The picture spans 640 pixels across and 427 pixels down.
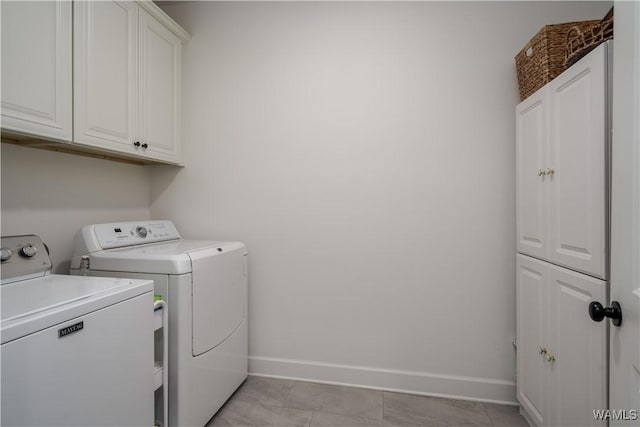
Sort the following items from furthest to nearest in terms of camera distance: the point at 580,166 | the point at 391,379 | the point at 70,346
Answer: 1. the point at 391,379
2. the point at 580,166
3. the point at 70,346

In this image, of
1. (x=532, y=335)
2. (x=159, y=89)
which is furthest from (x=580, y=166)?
(x=159, y=89)

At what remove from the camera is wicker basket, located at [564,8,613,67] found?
1076mm

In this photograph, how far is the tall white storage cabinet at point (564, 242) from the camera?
1.03m

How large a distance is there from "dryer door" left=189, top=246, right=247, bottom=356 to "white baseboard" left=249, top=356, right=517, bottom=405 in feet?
1.54

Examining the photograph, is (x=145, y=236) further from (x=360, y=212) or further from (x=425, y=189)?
(x=425, y=189)

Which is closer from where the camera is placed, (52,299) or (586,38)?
(52,299)

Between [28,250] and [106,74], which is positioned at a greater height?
[106,74]

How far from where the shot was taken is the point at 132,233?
1.75 meters

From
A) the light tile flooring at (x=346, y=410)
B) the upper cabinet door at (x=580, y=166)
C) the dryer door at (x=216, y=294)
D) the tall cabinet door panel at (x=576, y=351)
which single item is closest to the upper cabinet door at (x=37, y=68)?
the dryer door at (x=216, y=294)

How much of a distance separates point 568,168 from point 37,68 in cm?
216

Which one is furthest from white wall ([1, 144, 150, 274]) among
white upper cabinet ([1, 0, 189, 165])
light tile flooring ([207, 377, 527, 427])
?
light tile flooring ([207, 377, 527, 427])

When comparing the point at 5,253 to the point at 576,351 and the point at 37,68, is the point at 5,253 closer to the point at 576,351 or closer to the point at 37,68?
the point at 37,68

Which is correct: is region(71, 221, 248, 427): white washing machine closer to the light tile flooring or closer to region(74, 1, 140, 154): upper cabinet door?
the light tile flooring

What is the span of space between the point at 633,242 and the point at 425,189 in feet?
3.94
